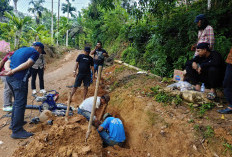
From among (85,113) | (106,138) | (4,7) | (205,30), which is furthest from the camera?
(4,7)

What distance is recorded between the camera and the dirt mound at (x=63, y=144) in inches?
96.3

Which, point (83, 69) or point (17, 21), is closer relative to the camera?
point (83, 69)

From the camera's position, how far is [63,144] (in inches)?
105

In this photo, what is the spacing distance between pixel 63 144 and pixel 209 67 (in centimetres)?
359

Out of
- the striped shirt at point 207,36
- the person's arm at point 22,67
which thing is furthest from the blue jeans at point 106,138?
the striped shirt at point 207,36

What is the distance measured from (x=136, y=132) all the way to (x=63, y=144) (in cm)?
173

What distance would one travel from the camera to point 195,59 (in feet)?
12.1

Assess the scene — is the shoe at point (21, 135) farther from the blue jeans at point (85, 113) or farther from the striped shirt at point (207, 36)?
the striped shirt at point (207, 36)

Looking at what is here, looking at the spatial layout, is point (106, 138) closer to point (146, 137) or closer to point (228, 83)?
point (146, 137)

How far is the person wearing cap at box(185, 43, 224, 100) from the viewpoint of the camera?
329 cm

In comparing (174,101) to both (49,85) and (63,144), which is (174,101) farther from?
(49,85)

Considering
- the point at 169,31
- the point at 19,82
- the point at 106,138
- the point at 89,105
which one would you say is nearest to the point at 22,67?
the point at 19,82

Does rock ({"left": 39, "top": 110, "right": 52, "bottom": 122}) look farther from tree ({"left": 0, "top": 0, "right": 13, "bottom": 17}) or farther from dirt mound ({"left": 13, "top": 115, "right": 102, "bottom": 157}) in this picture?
tree ({"left": 0, "top": 0, "right": 13, "bottom": 17})

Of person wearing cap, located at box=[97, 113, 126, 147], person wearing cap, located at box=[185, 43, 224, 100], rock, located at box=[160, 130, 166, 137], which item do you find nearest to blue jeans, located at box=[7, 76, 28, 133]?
person wearing cap, located at box=[97, 113, 126, 147]
